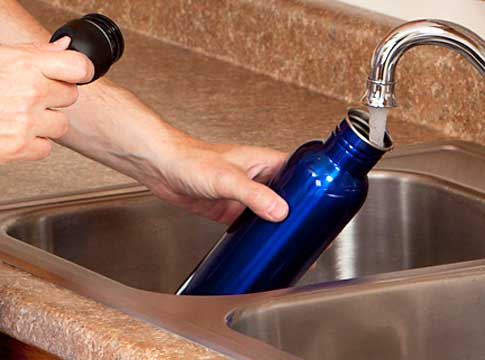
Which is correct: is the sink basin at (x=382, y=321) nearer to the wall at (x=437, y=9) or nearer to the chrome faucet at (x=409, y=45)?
the chrome faucet at (x=409, y=45)

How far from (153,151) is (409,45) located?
1.00ft

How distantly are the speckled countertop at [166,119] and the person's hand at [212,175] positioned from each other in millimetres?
165

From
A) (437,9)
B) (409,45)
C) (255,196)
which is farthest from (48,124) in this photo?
(437,9)

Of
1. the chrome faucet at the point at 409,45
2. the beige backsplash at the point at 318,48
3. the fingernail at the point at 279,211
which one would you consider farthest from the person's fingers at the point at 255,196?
the beige backsplash at the point at 318,48

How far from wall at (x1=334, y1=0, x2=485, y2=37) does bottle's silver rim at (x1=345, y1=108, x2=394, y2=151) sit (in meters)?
0.51

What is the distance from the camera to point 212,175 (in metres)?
1.20

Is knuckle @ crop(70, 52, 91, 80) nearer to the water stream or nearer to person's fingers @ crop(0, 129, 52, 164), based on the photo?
person's fingers @ crop(0, 129, 52, 164)

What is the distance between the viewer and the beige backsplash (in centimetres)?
153

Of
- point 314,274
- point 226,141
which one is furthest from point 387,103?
point 226,141

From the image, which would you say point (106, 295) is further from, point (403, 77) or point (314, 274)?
point (403, 77)

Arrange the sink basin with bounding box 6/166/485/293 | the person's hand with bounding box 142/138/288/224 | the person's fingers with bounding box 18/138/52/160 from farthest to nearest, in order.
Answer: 1. the sink basin with bounding box 6/166/485/293
2. the person's hand with bounding box 142/138/288/224
3. the person's fingers with bounding box 18/138/52/160

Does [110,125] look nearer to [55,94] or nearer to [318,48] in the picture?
[55,94]

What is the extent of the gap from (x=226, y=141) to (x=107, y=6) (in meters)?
0.68

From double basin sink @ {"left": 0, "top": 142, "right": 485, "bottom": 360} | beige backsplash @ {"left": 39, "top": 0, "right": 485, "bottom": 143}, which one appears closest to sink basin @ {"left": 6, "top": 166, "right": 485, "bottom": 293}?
double basin sink @ {"left": 0, "top": 142, "right": 485, "bottom": 360}
